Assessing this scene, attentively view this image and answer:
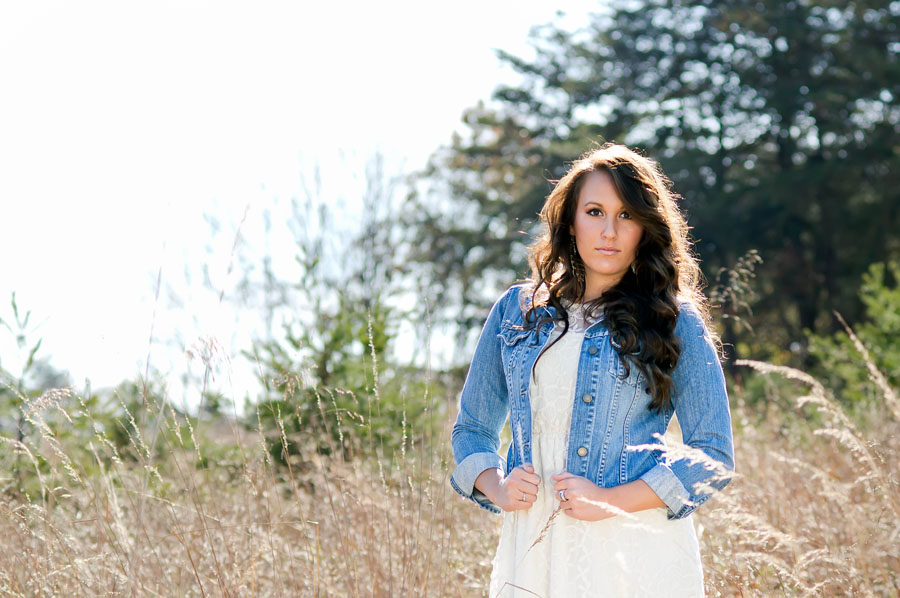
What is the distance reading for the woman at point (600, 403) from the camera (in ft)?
5.57

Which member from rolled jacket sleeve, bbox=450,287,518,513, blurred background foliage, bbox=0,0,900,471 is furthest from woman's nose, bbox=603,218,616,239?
blurred background foliage, bbox=0,0,900,471

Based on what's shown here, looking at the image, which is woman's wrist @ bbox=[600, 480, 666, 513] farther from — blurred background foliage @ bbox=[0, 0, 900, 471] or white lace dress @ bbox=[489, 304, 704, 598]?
blurred background foliage @ bbox=[0, 0, 900, 471]

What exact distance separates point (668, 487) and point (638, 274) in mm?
509

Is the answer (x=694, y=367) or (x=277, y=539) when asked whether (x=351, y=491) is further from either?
(x=694, y=367)

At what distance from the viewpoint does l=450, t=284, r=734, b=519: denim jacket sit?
171 cm

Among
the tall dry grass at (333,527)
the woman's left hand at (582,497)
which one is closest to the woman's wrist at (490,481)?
the woman's left hand at (582,497)

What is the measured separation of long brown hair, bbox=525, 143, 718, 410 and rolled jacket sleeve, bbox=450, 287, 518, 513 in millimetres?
130

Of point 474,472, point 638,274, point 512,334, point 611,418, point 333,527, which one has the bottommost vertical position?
point 333,527

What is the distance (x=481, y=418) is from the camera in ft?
6.35

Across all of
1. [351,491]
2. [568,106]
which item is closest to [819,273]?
[568,106]

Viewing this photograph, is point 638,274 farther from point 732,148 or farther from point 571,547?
point 732,148

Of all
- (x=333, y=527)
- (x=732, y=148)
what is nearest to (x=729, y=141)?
(x=732, y=148)

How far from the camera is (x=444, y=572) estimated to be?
267cm

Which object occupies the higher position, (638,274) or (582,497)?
(638,274)
